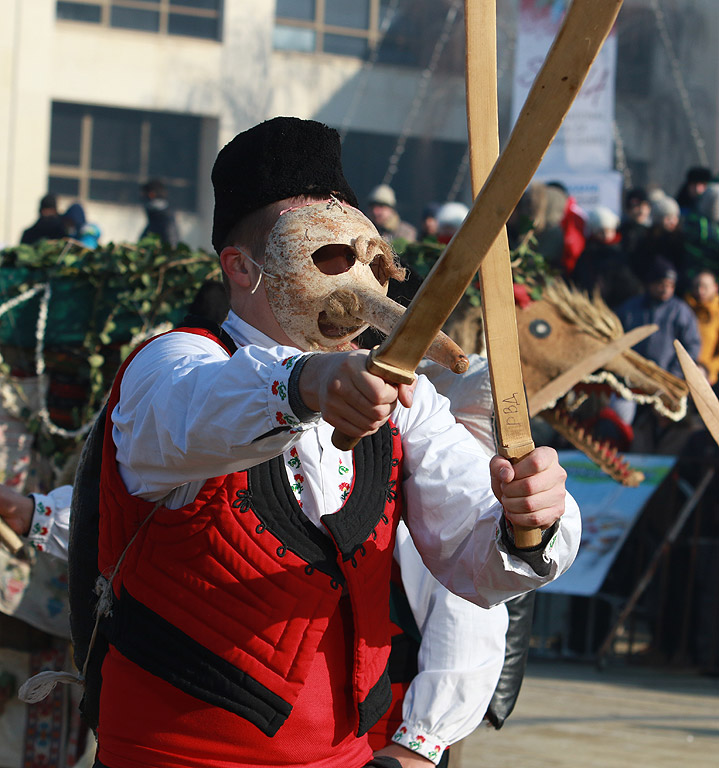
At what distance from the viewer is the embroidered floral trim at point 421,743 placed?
2553 millimetres

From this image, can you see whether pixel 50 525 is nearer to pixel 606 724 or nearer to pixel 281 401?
pixel 281 401

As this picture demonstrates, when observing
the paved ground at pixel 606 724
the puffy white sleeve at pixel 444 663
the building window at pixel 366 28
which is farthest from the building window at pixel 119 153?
the puffy white sleeve at pixel 444 663

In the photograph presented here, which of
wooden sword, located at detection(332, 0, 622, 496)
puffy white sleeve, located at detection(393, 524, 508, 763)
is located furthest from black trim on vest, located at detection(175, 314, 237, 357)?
puffy white sleeve, located at detection(393, 524, 508, 763)

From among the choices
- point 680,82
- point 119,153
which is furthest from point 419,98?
point 119,153

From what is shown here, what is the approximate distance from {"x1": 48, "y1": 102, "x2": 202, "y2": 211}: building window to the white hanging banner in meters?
11.7

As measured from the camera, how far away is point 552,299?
15.8ft

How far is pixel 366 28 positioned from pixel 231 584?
22.7 metres

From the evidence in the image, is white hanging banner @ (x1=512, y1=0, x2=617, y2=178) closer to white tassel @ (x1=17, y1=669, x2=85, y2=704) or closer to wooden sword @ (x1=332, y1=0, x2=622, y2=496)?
white tassel @ (x1=17, y1=669, x2=85, y2=704)

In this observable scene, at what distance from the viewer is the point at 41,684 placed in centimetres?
237

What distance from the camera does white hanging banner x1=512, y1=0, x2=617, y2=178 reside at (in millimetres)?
10656

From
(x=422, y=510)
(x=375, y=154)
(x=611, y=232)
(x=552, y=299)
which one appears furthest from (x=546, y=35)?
(x=375, y=154)

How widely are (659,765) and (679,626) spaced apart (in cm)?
231

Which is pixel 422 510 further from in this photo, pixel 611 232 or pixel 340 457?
pixel 611 232

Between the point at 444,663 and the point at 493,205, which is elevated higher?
the point at 493,205
